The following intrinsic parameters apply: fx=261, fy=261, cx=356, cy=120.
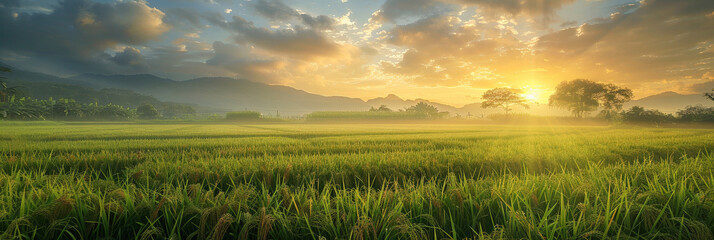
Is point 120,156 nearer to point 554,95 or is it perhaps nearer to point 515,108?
point 554,95

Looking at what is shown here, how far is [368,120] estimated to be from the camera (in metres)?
61.3

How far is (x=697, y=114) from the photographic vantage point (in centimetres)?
3062

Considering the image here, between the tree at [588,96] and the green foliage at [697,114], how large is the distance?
20234mm

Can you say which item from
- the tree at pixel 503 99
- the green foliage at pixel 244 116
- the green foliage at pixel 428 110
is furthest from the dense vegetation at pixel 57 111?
the tree at pixel 503 99

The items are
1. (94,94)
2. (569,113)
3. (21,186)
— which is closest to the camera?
(21,186)

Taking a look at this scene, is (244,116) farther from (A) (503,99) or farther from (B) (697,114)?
(B) (697,114)

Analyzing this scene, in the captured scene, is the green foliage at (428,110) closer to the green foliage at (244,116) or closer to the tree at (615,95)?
the tree at (615,95)

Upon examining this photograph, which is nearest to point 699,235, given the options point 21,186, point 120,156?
point 21,186

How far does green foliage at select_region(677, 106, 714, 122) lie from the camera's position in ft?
97.0

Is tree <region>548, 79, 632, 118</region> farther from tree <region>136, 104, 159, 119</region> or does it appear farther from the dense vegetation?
tree <region>136, 104, 159, 119</region>

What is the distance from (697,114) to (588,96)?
23.1 m

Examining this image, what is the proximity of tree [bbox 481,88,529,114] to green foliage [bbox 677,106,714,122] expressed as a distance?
32.5 m

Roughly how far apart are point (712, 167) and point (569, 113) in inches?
2619

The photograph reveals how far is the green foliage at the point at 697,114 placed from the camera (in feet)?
97.0
